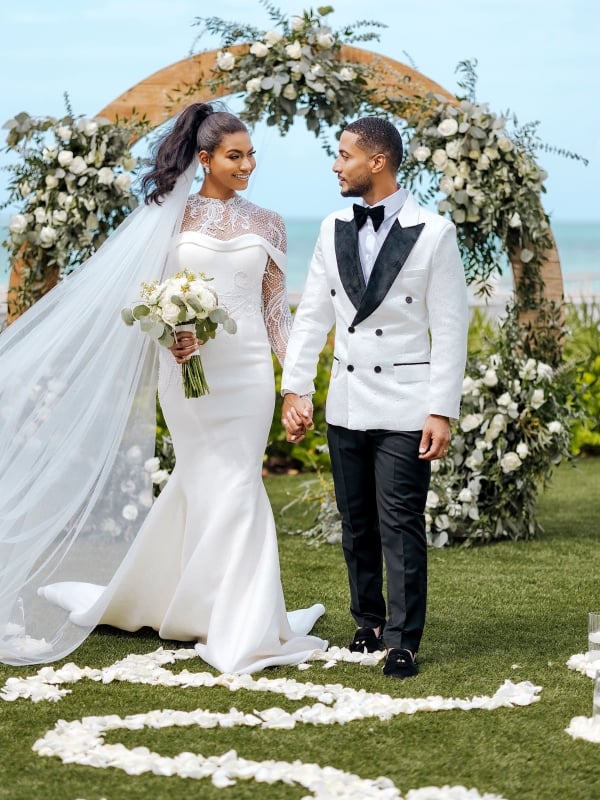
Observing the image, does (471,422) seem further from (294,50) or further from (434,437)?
(434,437)

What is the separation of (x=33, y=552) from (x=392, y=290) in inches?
71.7

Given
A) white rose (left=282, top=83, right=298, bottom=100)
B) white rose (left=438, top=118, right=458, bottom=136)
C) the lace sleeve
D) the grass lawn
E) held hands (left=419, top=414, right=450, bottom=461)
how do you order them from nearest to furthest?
the grass lawn → held hands (left=419, top=414, right=450, bottom=461) → the lace sleeve → white rose (left=282, top=83, right=298, bottom=100) → white rose (left=438, top=118, right=458, bottom=136)

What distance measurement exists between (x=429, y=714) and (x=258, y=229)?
2.20 m

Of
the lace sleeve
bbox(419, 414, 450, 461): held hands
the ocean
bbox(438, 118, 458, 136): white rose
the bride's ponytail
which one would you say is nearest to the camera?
bbox(419, 414, 450, 461): held hands

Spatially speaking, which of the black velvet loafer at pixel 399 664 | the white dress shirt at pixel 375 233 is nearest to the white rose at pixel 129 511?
the black velvet loafer at pixel 399 664

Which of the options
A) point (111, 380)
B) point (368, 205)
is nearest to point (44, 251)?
point (111, 380)

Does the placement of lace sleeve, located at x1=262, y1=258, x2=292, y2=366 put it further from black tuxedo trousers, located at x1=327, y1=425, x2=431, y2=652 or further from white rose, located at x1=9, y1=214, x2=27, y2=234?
white rose, located at x1=9, y1=214, x2=27, y2=234

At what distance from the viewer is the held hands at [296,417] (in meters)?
5.03

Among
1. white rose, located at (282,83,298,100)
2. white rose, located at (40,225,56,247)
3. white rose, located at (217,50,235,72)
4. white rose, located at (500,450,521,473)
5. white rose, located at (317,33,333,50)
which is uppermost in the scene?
white rose, located at (317,33,333,50)

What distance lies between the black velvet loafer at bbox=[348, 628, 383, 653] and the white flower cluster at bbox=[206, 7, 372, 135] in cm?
340

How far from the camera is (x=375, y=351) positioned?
4977mm

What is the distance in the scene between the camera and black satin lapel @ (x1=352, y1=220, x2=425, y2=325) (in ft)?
16.1

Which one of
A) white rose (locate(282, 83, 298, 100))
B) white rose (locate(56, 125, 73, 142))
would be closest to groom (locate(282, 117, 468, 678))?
white rose (locate(282, 83, 298, 100))

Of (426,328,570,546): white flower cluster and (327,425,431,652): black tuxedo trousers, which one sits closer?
(327,425,431,652): black tuxedo trousers
